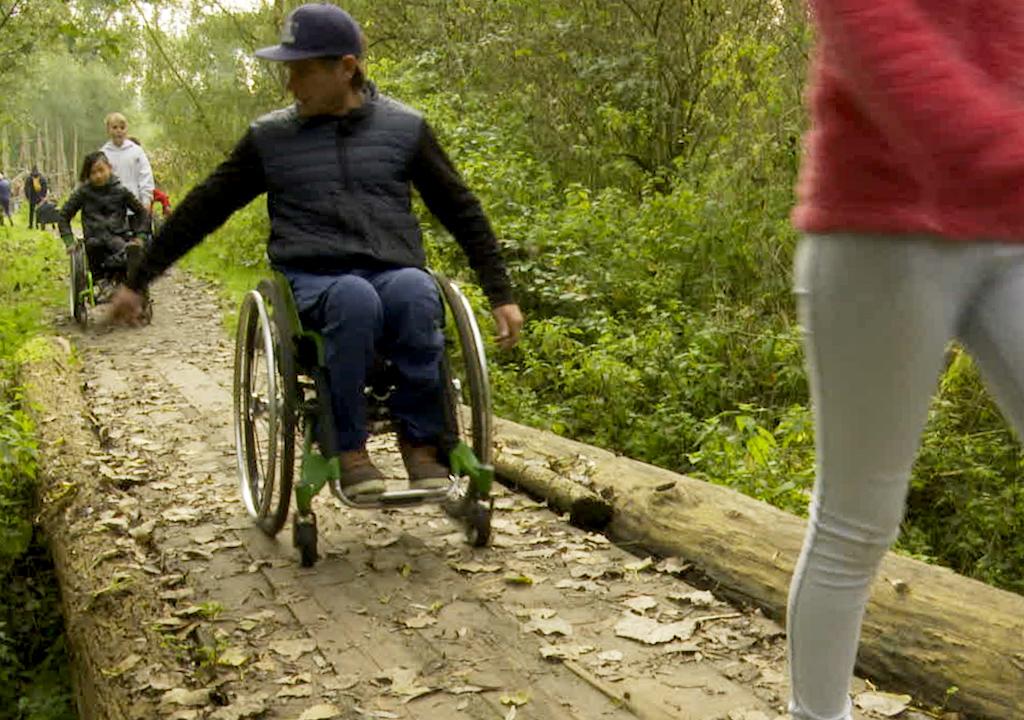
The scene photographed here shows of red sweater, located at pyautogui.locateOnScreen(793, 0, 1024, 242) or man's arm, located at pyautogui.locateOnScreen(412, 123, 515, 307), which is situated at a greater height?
red sweater, located at pyautogui.locateOnScreen(793, 0, 1024, 242)

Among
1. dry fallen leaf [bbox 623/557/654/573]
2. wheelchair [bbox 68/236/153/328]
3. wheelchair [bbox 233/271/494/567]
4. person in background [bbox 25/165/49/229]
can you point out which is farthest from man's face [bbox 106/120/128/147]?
person in background [bbox 25/165/49/229]

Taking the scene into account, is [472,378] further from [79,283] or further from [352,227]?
[79,283]

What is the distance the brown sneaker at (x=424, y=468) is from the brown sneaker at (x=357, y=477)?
0.15m

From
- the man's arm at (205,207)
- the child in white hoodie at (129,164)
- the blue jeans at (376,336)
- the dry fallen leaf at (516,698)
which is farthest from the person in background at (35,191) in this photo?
the dry fallen leaf at (516,698)

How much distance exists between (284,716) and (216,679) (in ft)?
1.03

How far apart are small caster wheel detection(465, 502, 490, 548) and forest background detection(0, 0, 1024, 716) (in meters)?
1.37

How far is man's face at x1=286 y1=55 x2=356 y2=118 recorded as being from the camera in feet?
13.9

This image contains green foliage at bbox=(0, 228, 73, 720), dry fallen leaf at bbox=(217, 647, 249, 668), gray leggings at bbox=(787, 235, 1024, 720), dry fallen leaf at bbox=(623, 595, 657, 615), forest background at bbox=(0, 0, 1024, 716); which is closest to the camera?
gray leggings at bbox=(787, 235, 1024, 720)

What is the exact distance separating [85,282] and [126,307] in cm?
781

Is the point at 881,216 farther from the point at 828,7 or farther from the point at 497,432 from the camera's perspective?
the point at 497,432

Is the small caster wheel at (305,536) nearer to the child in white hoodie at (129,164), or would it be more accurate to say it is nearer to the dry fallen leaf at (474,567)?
the dry fallen leaf at (474,567)

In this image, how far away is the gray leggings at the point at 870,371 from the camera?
1.80 meters

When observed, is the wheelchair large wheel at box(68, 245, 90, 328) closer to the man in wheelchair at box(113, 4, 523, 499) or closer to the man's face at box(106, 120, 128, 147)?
the man's face at box(106, 120, 128, 147)

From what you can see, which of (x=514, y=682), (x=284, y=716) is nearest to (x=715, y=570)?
(x=514, y=682)
